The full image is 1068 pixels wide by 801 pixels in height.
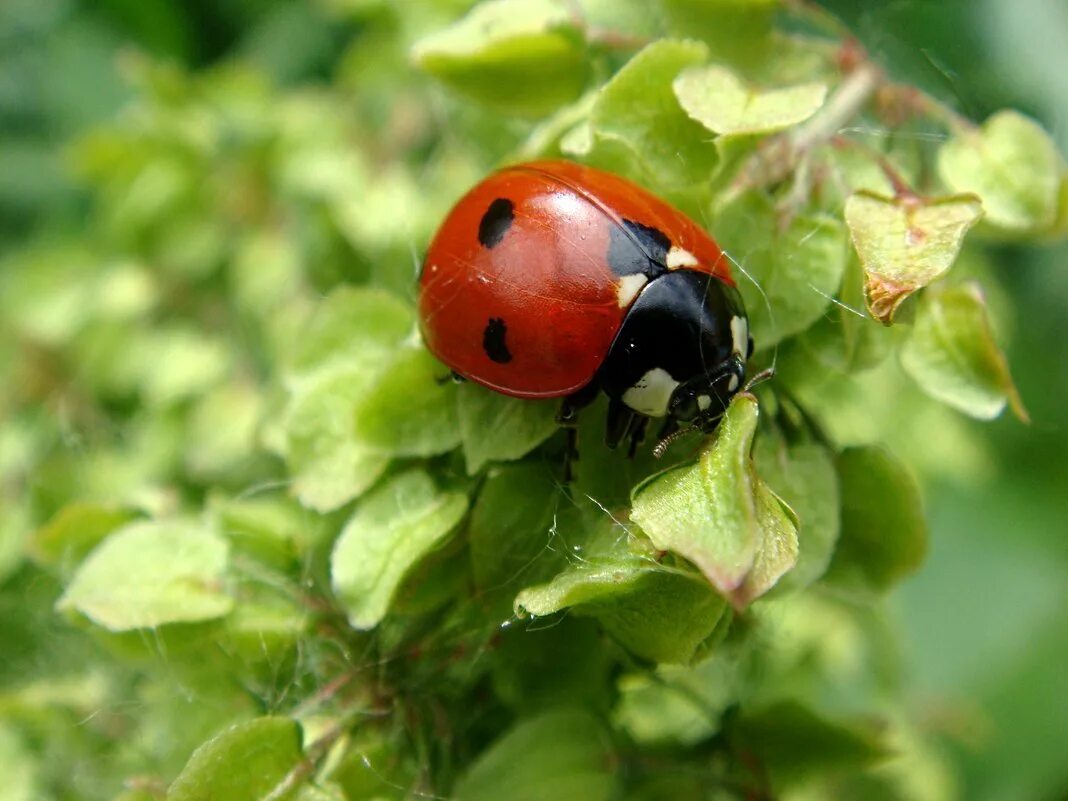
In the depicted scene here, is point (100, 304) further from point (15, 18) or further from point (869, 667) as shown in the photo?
point (869, 667)

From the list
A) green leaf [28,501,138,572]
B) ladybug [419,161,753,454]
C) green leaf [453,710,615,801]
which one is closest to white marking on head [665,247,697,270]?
ladybug [419,161,753,454]

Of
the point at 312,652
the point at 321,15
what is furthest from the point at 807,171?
the point at 321,15

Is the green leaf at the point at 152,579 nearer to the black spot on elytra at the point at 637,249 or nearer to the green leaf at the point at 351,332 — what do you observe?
the green leaf at the point at 351,332

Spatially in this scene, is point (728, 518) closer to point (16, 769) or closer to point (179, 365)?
point (16, 769)

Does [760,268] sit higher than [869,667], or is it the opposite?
[760,268]

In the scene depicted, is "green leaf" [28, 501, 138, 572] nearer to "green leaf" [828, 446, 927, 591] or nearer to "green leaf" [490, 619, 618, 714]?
"green leaf" [490, 619, 618, 714]

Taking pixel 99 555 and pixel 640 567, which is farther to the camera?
pixel 99 555
